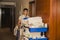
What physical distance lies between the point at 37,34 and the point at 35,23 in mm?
192

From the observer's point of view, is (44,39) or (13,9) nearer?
(44,39)

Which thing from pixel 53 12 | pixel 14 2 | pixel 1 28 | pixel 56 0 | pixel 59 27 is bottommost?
pixel 1 28

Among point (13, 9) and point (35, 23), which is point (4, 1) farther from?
point (35, 23)

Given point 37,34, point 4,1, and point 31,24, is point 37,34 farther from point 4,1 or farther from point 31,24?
point 4,1

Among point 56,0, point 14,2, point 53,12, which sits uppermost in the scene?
point 14,2

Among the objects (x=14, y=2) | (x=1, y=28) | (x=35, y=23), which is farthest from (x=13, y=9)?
(x=35, y=23)

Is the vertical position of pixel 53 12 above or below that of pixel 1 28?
above

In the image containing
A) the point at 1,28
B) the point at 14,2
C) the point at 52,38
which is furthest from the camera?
the point at 1,28

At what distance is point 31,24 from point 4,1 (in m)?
6.92

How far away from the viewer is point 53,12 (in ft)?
7.38

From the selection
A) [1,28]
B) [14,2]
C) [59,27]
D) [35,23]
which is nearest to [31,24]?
[35,23]

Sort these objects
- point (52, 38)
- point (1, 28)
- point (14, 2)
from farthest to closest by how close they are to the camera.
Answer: point (1, 28) → point (14, 2) → point (52, 38)

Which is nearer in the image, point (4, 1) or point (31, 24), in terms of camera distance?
point (31, 24)

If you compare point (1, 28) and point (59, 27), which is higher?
point (59, 27)
